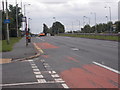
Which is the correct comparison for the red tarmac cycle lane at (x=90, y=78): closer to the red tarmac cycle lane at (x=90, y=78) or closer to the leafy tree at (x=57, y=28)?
the red tarmac cycle lane at (x=90, y=78)

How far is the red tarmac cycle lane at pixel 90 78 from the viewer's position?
8.07 m

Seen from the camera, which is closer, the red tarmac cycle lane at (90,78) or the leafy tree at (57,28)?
the red tarmac cycle lane at (90,78)

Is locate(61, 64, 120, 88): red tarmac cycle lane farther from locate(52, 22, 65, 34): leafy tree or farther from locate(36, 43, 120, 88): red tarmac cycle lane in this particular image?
locate(52, 22, 65, 34): leafy tree

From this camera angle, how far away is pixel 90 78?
9258mm

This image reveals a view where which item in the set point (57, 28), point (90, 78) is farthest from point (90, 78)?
point (57, 28)

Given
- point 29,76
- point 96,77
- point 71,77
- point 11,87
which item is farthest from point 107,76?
point 11,87

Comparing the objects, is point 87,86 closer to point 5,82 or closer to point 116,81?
point 116,81

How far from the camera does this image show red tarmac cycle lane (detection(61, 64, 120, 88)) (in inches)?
318

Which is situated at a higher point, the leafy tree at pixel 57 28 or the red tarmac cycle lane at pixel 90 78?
the leafy tree at pixel 57 28

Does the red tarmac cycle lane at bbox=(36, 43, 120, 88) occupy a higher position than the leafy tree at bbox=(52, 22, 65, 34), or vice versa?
the leafy tree at bbox=(52, 22, 65, 34)

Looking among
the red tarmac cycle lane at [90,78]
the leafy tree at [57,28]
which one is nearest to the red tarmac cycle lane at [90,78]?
the red tarmac cycle lane at [90,78]

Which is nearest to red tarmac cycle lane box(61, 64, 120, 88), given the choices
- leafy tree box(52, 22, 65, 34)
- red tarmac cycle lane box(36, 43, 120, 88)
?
red tarmac cycle lane box(36, 43, 120, 88)

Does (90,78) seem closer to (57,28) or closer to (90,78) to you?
(90,78)

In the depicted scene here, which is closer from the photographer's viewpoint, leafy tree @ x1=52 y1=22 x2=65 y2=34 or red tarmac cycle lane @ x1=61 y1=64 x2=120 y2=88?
red tarmac cycle lane @ x1=61 y1=64 x2=120 y2=88
